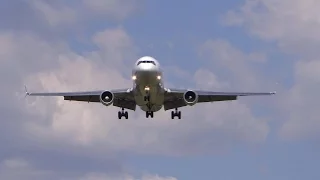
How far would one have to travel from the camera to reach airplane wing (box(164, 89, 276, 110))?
96.8m

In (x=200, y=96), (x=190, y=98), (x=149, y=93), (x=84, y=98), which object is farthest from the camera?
(x=84, y=98)

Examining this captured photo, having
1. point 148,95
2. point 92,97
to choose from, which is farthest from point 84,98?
point 148,95

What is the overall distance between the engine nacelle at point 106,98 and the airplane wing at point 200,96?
17.2ft

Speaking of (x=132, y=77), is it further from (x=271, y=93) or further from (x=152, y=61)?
(x=271, y=93)

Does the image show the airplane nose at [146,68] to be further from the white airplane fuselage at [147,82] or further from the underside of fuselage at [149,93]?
the underside of fuselage at [149,93]

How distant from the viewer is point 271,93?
97688 millimetres

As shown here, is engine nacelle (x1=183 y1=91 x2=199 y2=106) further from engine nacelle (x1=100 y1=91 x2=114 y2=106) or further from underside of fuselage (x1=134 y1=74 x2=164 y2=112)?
engine nacelle (x1=100 y1=91 x2=114 y2=106)

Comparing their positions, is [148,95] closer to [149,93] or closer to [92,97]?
[149,93]

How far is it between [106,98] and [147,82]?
16.2 feet

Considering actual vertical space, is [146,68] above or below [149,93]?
above

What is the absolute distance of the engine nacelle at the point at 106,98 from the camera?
94.4m

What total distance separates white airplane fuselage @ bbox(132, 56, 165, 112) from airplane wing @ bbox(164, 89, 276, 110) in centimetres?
194

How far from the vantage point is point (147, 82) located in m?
91.8

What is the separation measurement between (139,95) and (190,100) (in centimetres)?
509
